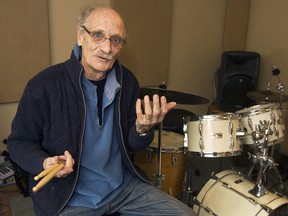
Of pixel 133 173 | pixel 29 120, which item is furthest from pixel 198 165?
pixel 29 120

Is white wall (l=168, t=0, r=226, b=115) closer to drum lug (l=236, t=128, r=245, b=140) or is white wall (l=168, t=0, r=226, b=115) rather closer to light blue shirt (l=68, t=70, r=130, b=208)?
drum lug (l=236, t=128, r=245, b=140)

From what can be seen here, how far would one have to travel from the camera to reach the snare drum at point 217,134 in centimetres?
169

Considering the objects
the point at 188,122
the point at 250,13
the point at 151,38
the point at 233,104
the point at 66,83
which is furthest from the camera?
the point at 250,13

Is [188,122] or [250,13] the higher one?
[250,13]

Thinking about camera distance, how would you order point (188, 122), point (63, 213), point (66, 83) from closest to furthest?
point (63, 213) → point (66, 83) → point (188, 122)

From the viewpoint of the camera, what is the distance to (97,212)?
1.36 meters

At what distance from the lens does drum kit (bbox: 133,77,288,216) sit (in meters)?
1.57

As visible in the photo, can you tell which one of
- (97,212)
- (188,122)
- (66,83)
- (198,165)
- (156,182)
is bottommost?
(198,165)

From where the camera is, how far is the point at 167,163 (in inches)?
79.6

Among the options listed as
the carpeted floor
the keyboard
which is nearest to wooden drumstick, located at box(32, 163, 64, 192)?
the carpeted floor

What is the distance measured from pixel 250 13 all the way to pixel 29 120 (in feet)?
10.1

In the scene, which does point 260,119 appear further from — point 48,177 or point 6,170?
point 6,170

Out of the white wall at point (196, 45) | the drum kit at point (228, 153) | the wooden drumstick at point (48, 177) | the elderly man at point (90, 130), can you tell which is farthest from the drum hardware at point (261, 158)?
the white wall at point (196, 45)

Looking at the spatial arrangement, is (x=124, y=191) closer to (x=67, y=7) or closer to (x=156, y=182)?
(x=156, y=182)
